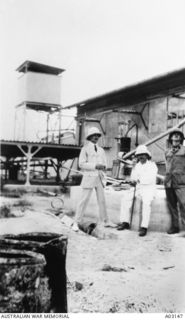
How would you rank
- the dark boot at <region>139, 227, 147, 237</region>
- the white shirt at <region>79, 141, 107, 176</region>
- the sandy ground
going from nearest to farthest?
1. the sandy ground
2. the dark boot at <region>139, 227, 147, 237</region>
3. the white shirt at <region>79, 141, 107, 176</region>

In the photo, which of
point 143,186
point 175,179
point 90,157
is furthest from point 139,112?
point 175,179

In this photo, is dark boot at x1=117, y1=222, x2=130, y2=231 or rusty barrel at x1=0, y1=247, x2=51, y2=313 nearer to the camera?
rusty barrel at x1=0, y1=247, x2=51, y2=313

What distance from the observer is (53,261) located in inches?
140

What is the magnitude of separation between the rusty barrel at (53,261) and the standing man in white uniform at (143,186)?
131 inches

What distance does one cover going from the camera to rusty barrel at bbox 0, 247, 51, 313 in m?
3.13

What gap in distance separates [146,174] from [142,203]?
508 mm

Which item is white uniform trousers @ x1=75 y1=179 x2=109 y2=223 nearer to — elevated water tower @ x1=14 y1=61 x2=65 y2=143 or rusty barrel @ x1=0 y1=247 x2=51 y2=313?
rusty barrel @ x1=0 y1=247 x2=51 y2=313

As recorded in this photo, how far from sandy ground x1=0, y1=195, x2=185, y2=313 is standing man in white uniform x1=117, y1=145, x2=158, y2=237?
1.01ft

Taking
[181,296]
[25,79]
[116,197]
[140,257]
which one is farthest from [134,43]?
[25,79]

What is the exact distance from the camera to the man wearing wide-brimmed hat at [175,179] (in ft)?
22.0

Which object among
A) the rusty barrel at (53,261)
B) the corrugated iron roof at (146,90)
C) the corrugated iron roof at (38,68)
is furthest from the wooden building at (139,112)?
the rusty barrel at (53,261)

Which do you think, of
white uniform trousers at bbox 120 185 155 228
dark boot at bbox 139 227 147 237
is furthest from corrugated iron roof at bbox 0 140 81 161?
dark boot at bbox 139 227 147 237

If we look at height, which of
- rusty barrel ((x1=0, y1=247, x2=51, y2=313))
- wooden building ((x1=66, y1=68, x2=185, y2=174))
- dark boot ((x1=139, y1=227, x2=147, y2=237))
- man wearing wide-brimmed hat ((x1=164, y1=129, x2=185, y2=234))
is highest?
wooden building ((x1=66, y1=68, x2=185, y2=174))

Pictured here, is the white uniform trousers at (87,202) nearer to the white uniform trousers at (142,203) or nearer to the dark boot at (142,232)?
the white uniform trousers at (142,203)
